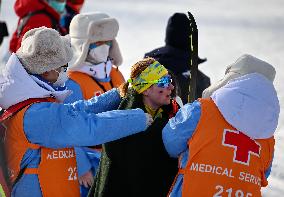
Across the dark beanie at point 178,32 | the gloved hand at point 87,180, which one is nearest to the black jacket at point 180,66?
the dark beanie at point 178,32

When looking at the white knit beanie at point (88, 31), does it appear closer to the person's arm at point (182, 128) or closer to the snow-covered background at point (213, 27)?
the person's arm at point (182, 128)

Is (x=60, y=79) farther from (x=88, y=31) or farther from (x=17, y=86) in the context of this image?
(x=88, y=31)

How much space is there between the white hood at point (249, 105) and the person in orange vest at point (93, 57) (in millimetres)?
2047

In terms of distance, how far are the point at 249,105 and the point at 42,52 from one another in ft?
3.81

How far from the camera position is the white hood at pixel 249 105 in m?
3.60

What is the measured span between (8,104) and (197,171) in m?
1.10

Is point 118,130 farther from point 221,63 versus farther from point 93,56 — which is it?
point 221,63

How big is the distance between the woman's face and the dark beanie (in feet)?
9.02

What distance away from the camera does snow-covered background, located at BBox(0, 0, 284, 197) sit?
1292 centimetres

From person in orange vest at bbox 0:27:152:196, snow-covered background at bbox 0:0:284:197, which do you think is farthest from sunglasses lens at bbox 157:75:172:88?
snow-covered background at bbox 0:0:284:197

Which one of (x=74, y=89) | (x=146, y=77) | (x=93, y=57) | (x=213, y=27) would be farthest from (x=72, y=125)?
(x=213, y=27)

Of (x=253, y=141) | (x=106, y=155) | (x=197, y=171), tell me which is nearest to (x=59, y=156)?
(x=106, y=155)

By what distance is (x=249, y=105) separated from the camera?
3.62m

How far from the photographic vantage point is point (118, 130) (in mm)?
3717
